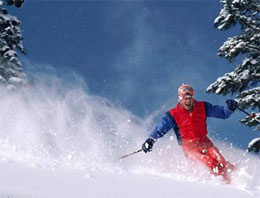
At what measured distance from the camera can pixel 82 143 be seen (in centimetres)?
1336

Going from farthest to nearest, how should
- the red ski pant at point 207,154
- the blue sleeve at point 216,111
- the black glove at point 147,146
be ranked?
the blue sleeve at point 216,111, the black glove at point 147,146, the red ski pant at point 207,154

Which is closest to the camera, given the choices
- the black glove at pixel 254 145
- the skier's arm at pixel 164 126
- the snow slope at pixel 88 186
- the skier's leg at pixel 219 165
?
the snow slope at pixel 88 186

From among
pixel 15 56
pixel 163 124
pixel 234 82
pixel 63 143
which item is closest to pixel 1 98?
pixel 15 56

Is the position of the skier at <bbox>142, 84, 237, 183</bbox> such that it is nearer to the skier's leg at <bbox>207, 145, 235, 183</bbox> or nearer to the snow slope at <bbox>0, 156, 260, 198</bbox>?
the skier's leg at <bbox>207, 145, 235, 183</bbox>

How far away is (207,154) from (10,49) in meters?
14.4

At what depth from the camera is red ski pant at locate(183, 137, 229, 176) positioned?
8.38 metres

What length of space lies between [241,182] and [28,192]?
4005mm

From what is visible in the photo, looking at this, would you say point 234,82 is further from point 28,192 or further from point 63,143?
point 28,192

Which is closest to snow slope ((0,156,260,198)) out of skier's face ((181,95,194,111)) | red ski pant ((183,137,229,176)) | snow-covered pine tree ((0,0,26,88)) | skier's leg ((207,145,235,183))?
skier's leg ((207,145,235,183))

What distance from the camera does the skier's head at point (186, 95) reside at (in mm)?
8922

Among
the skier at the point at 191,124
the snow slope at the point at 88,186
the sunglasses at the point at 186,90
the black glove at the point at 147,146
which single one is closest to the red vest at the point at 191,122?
the skier at the point at 191,124

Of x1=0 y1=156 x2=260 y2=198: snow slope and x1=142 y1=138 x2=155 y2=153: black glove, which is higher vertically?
x1=142 y1=138 x2=155 y2=153: black glove

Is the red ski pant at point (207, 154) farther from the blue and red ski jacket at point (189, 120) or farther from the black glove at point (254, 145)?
the black glove at point (254, 145)

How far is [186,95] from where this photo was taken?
8.93 meters
